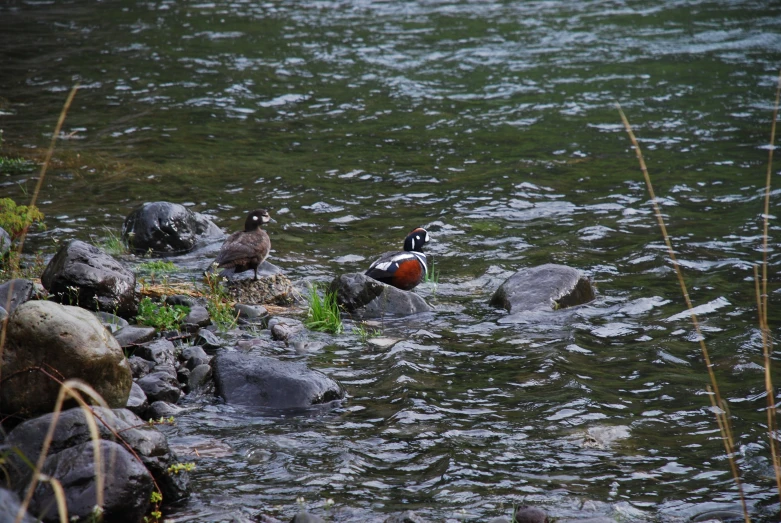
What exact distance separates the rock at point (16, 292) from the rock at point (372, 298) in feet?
10.3

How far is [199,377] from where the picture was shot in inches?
280

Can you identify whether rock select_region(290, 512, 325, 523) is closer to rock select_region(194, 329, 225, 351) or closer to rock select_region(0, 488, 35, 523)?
rock select_region(0, 488, 35, 523)

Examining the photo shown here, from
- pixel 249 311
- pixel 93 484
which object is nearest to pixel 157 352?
pixel 249 311

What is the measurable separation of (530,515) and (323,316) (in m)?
4.04

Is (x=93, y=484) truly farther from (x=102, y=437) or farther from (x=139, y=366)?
(x=139, y=366)

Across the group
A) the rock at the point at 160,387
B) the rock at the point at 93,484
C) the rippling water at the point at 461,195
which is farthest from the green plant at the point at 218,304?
the rock at the point at 93,484

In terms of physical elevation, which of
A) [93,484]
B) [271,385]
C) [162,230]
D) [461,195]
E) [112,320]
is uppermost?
[93,484]

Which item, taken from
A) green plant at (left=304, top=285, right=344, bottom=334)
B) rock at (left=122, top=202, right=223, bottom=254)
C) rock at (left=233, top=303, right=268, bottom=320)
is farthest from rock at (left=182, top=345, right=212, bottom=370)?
rock at (left=122, top=202, right=223, bottom=254)

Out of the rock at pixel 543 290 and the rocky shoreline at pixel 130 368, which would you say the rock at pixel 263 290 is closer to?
the rocky shoreline at pixel 130 368

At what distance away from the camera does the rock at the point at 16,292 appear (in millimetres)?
7369

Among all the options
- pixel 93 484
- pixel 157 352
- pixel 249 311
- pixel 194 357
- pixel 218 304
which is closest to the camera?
pixel 93 484

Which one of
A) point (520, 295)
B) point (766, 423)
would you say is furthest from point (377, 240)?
point (766, 423)

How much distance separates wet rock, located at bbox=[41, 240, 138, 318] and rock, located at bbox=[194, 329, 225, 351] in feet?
2.71

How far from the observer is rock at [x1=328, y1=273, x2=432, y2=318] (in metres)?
9.25
